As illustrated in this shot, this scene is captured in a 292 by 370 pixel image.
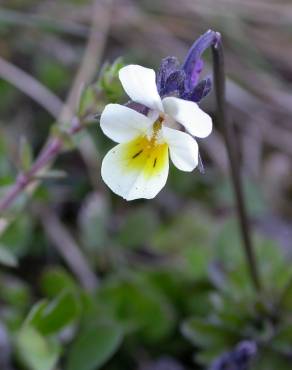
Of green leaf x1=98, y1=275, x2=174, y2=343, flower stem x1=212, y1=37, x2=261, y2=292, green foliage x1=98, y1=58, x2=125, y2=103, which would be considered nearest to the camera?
flower stem x1=212, y1=37, x2=261, y2=292

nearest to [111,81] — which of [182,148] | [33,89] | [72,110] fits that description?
[182,148]

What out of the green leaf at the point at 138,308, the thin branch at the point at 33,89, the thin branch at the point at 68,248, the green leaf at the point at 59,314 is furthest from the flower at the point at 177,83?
the thin branch at the point at 33,89

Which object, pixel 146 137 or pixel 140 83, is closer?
pixel 140 83

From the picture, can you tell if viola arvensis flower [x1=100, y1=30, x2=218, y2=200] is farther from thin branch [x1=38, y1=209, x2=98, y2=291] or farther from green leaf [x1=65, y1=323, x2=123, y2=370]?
thin branch [x1=38, y1=209, x2=98, y2=291]

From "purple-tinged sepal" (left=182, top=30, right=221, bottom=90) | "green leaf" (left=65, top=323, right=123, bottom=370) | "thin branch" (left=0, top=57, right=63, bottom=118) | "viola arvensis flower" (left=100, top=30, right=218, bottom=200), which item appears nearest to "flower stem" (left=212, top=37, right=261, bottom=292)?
"purple-tinged sepal" (left=182, top=30, right=221, bottom=90)

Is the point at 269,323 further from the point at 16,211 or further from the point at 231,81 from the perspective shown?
the point at 231,81

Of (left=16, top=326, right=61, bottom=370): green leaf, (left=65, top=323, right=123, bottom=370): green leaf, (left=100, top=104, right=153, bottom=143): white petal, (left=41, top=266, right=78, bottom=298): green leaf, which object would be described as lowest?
(left=65, top=323, right=123, bottom=370): green leaf

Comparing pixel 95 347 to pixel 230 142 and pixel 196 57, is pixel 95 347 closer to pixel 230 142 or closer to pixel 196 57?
pixel 230 142
